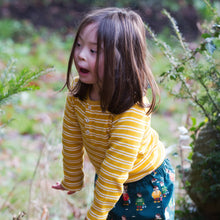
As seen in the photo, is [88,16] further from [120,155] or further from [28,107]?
[28,107]

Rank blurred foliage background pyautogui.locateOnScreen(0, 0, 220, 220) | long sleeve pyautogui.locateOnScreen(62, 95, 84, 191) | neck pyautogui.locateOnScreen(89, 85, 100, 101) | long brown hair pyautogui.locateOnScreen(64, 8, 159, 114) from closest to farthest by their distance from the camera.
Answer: long brown hair pyautogui.locateOnScreen(64, 8, 159, 114) < neck pyautogui.locateOnScreen(89, 85, 100, 101) < long sleeve pyautogui.locateOnScreen(62, 95, 84, 191) < blurred foliage background pyautogui.locateOnScreen(0, 0, 220, 220)

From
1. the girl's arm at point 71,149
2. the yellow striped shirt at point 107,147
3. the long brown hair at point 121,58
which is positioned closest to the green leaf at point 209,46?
the long brown hair at point 121,58

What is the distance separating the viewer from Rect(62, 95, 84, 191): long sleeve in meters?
1.42

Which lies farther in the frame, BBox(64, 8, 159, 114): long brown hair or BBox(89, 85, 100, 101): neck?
BBox(89, 85, 100, 101): neck

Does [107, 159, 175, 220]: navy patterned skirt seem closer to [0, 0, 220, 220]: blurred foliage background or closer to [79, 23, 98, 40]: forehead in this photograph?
[0, 0, 220, 220]: blurred foliage background

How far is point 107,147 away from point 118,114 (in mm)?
162

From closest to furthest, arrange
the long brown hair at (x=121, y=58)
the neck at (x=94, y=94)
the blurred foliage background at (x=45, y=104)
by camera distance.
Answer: the long brown hair at (x=121, y=58) → the neck at (x=94, y=94) → the blurred foliage background at (x=45, y=104)

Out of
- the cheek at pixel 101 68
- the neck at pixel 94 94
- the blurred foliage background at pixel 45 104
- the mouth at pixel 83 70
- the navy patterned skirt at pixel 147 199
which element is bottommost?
the blurred foliage background at pixel 45 104

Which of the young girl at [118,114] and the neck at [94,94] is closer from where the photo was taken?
the young girl at [118,114]

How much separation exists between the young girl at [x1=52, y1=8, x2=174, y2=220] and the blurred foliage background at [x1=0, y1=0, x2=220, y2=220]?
18 centimetres

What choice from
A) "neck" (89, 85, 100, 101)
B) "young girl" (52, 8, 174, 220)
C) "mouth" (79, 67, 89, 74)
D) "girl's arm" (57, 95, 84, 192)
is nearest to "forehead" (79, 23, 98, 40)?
"young girl" (52, 8, 174, 220)

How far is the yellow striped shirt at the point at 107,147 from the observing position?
1168 mm

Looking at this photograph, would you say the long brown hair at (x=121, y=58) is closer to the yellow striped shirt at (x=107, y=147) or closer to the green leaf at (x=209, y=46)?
the yellow striped shirt at (x=107, y=147)

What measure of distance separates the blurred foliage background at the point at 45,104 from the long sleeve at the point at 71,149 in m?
0.19
